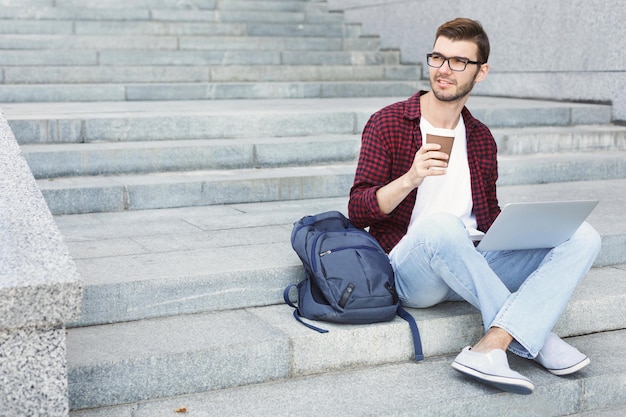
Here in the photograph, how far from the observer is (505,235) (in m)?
3.42

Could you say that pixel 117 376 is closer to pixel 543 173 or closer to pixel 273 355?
pixel 273 355

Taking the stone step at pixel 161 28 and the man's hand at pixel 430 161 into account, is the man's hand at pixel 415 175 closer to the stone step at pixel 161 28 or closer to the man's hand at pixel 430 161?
the man's hand at pixel 430 161

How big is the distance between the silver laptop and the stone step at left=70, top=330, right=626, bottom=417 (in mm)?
516

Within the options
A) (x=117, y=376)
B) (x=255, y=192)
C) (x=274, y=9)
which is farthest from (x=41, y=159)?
(x=274, y=9)

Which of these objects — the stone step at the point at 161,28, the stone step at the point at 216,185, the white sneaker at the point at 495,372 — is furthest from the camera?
the stone step at the point at 161,28

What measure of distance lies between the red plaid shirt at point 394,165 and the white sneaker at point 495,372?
2.18 feet

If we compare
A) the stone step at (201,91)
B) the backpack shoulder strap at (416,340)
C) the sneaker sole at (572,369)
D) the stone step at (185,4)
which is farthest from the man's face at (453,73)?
the stone step at (185,4)

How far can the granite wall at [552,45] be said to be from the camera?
781 centimetres

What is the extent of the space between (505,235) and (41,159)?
3.07m

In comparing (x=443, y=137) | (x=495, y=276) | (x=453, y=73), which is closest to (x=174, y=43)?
(x=453, y=73)

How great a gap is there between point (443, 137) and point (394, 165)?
0.76 meters

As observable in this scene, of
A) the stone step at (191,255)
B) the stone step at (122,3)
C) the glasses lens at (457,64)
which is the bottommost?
the stone step at (191,255)

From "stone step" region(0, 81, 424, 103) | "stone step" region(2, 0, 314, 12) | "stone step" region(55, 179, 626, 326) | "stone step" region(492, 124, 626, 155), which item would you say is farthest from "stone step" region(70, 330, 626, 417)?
"stone step" region(2, 0, 314, 12)

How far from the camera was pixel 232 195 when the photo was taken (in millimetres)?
5391
